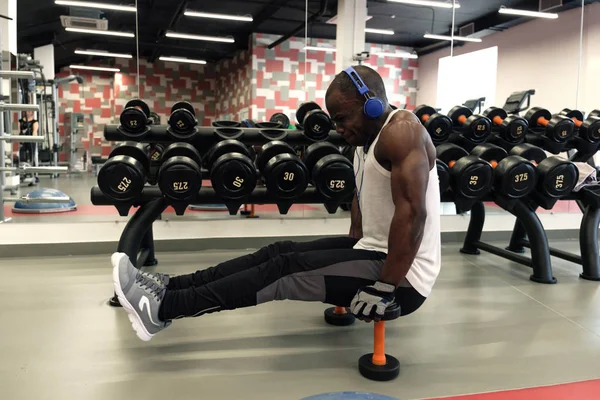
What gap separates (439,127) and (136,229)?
1.83 meters

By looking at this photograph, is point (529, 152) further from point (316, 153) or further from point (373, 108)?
point (373, 108)

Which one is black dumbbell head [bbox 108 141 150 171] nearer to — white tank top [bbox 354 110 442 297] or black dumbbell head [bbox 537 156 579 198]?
white tank top [bbox 354 110 442 297]

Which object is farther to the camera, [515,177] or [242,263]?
[515,177]

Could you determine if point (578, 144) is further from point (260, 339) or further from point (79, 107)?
point (79, 107)

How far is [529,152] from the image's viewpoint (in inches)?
110

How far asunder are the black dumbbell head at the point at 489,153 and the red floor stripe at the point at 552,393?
150 centimetres

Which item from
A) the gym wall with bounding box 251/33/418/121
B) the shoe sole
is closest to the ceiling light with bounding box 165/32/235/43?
the gym wall with bounding box 251/33/418/121

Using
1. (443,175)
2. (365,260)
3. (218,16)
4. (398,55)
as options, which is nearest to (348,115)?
(365,260)

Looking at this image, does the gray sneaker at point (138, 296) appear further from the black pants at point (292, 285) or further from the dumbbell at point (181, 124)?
the dumbbell at point (181, 124)

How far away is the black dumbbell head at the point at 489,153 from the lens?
2.71 meters

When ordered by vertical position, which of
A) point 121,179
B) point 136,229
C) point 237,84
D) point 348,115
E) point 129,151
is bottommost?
point 136,229

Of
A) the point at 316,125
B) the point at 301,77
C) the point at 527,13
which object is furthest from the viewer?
the point at 527,13

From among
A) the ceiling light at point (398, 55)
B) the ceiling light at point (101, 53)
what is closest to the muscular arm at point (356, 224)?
the ceiling light at point (101, 53)

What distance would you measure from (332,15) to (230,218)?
355 centimetres
